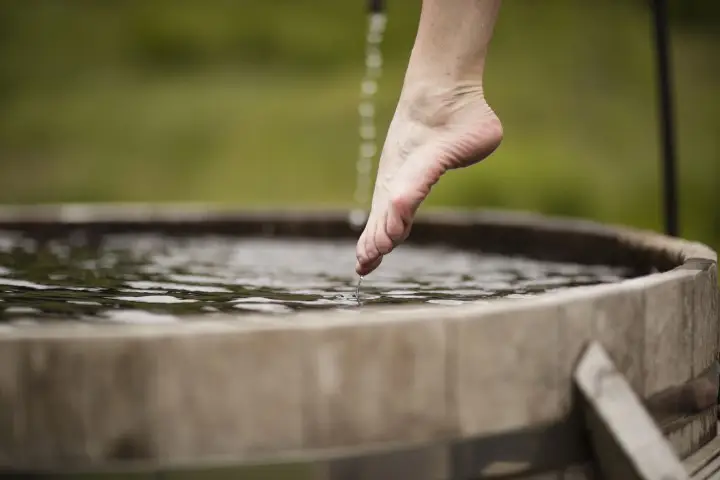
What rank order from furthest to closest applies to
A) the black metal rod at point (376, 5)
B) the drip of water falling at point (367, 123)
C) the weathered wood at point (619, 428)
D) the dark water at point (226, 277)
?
the drip of water falling at point (367, 123) → the black metal rod at point (376, 5) → the dark water at point (226, 277) → the weathered wood at point (619, 428)

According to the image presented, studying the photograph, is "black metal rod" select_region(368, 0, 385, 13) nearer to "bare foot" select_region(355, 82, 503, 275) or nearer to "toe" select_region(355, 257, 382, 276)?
"bare foot" select_region(355, 82, 503, 275)

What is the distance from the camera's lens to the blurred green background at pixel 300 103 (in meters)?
7.19

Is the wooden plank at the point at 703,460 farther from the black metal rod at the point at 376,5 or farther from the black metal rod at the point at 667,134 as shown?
the black metal rod at the point at 376,5

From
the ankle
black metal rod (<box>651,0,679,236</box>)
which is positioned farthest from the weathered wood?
black metal rod (<box>651,0,679,236</box>)

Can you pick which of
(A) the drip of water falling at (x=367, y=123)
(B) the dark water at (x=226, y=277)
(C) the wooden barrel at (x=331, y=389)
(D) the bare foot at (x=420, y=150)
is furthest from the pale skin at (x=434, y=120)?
(A) the drip of water falling at (x=367, y=123)

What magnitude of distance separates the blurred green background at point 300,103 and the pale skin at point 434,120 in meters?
4.98

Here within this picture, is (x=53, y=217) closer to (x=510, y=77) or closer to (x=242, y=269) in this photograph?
(x=242, y=269)

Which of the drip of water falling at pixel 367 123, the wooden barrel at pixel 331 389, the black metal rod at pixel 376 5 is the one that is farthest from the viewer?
the drip of water falling at pixel 367 123

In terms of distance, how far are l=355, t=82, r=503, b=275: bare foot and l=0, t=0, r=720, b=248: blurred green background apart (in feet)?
16.3

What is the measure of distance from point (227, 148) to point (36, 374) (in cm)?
675

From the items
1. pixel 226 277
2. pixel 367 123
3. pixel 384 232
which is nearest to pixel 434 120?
pixel 384 232

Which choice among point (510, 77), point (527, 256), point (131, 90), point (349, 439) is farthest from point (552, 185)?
point (349, 439)

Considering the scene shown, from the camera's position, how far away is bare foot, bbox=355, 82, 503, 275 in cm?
190

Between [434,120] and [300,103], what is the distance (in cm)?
614
